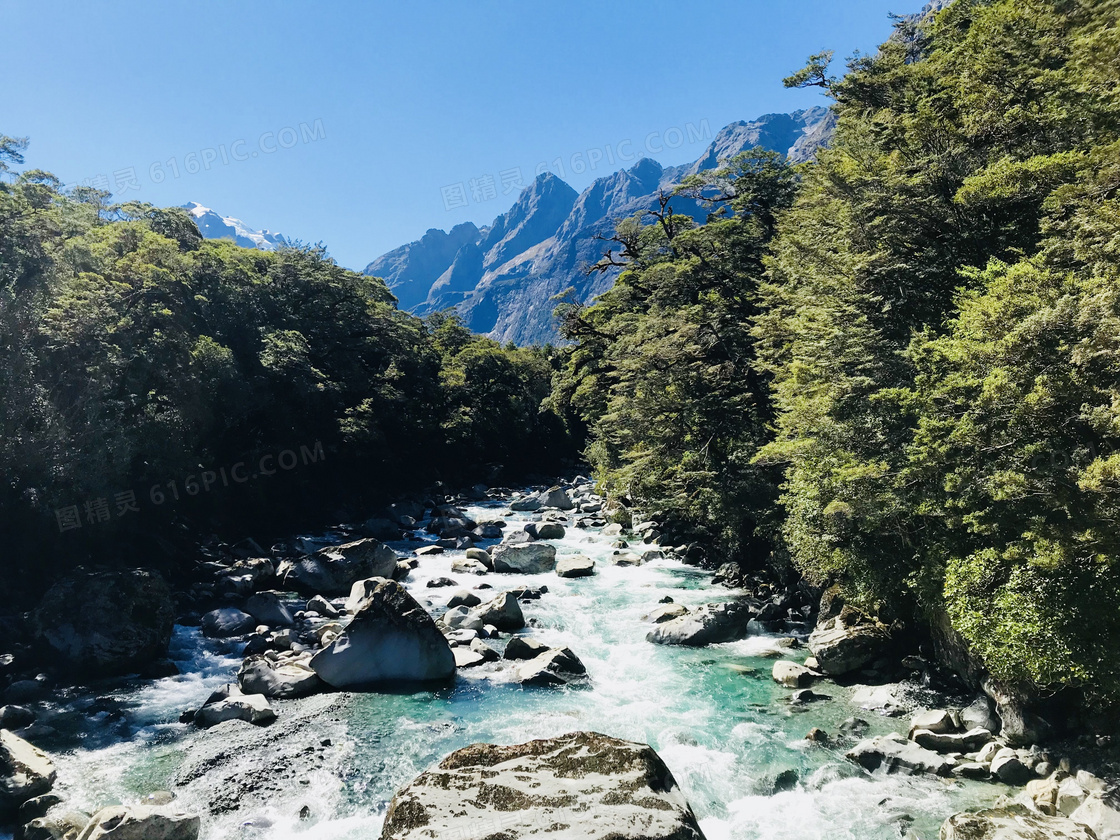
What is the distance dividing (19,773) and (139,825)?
138 inches

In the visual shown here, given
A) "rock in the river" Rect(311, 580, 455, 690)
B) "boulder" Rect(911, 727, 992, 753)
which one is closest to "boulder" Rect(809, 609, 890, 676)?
"boulder" Rect(911, 727, 992, 753)

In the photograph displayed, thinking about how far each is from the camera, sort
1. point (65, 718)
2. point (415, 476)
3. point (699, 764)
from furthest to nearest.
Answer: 1. point (415, 476)
2. point (65, 718)
3. point (699, 764)

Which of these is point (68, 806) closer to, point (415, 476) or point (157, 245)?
point (157, 245)

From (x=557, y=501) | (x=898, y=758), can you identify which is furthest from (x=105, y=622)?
(x=557, y=501)

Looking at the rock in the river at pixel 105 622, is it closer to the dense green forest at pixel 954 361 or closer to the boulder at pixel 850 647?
the dense green forest at pixel 954 361

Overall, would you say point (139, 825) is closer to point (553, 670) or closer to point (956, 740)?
point (553, 670)

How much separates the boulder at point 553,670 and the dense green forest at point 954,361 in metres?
6.61

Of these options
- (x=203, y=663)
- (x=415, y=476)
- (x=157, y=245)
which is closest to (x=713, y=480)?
(x=203, y=663)

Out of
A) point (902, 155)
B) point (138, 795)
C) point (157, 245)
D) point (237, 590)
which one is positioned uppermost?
point (157, 245)

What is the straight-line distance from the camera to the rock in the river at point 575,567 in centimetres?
2400

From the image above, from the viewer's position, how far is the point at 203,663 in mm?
16172

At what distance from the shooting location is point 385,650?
14.7 metres

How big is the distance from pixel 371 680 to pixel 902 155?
60.3 ft

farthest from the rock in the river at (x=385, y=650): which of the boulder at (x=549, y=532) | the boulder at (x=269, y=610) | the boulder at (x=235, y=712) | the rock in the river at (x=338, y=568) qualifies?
the boulder at (x=549, y=532)
